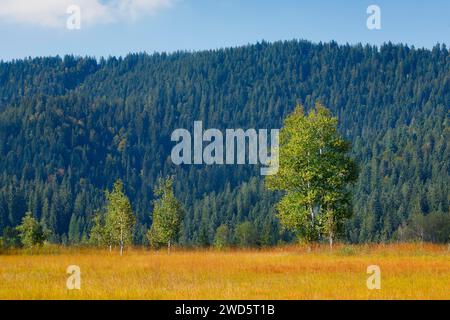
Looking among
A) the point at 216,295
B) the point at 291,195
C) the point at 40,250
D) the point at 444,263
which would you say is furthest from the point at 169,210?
the point at 216,295

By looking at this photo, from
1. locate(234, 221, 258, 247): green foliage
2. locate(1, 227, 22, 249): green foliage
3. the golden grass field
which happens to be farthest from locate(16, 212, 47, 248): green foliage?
locate(234, 221, 258, 247): green foliage

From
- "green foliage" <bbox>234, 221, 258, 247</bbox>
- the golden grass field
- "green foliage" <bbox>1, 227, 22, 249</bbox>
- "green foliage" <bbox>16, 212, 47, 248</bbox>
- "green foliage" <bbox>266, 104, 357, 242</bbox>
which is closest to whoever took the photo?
the golden grass field

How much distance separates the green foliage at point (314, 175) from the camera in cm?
4594

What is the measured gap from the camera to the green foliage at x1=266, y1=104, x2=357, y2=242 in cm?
4594

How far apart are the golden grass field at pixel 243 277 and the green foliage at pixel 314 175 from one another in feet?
15.5

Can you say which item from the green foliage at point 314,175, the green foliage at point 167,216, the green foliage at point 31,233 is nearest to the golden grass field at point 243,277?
the green foliage at point 314,175

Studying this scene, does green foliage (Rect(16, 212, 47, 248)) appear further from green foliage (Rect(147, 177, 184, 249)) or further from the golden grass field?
the golden grass field

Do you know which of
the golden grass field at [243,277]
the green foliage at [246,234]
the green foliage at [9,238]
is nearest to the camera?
the golden grass field at [243,277]

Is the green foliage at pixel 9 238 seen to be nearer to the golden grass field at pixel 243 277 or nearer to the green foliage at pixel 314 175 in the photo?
A: the green foliage at pixel 314 175

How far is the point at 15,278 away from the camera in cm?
2780

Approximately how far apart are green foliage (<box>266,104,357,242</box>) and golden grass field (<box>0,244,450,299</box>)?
4.74m

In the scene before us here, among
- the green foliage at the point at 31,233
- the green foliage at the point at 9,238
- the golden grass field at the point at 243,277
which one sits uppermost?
the golden grass field at the point at 243,277
